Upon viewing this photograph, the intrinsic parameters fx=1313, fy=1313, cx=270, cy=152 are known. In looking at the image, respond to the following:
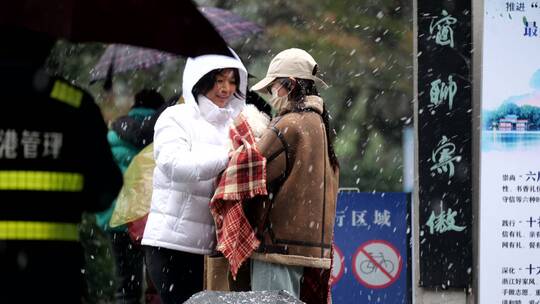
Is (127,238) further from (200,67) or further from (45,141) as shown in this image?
(45,141)

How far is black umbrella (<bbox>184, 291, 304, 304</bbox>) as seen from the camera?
546 cm

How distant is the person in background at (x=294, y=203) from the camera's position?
6.87 meters

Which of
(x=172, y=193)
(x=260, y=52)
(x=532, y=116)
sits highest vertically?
(x=260, y=52)

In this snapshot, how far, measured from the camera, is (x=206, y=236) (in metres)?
7.08

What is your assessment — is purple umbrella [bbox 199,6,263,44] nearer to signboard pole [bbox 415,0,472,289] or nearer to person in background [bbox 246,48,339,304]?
signboard pole [bbox 415,0,472,289]

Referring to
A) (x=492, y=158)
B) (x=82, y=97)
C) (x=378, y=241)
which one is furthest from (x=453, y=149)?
(x=82, y=97)

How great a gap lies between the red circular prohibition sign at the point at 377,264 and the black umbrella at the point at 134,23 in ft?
19.7

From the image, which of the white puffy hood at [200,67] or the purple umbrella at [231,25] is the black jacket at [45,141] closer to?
the white puffy hood at [200,67]

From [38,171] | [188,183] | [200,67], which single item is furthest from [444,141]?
[38,171]

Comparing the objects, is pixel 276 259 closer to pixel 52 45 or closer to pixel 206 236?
pixel 206 236

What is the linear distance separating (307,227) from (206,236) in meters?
0.57

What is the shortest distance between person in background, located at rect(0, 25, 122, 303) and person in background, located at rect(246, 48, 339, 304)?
3.09m

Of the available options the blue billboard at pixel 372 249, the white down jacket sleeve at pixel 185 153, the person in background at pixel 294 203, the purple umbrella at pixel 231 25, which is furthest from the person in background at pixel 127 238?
the person in background at pixel 294 203

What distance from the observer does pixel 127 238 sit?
9805mm
